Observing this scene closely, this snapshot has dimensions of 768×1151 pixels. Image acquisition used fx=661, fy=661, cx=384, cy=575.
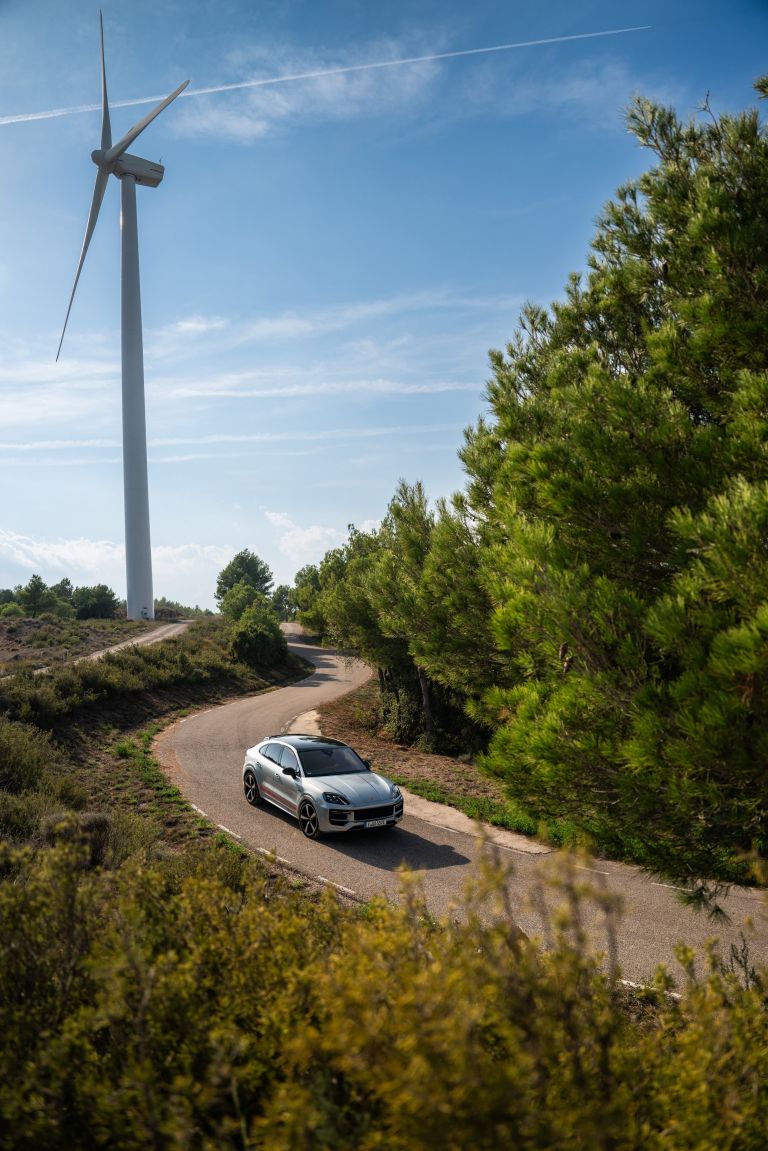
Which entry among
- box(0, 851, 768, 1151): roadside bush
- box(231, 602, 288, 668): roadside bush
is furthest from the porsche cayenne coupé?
box(231, 602, 288, 668): roadside bush

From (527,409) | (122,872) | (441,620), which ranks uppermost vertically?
(527,409)

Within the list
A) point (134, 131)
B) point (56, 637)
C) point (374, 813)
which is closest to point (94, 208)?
point (134, 131)

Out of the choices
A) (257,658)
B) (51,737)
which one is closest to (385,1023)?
(51,737)

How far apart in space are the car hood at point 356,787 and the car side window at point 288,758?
0.61 meters

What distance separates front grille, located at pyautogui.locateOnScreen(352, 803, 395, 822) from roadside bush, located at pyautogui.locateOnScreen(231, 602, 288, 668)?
94.7 feet

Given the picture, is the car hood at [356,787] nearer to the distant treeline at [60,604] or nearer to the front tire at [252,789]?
the front tire at [252,789]

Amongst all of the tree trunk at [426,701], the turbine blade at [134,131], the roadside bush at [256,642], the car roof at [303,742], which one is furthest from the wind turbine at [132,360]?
the car roof at [303,742]

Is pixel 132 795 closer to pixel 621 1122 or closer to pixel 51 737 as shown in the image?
pixel 51 737

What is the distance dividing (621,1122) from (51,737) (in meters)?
19.4

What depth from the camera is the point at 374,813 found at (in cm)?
1294

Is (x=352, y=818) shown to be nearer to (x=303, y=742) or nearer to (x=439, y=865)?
(x=439, y=865)

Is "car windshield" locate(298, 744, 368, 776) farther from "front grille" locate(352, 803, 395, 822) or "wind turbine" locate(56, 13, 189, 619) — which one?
"wind turbine" locate(56, 13, 189, 619)

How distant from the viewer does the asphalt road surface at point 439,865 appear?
8828mm

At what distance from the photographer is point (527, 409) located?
7.72 meters
